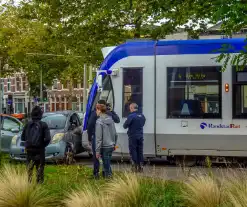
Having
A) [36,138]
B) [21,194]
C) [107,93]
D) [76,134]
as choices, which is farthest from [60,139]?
[21,194]

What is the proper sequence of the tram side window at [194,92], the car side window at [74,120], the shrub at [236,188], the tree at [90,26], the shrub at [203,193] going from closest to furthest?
1. the shrub at [236,188]
2. the shrub at [203,193]
3. the tram side window at [194,92]
4. the car side window at [74,120]
5. the tree at [90,26]

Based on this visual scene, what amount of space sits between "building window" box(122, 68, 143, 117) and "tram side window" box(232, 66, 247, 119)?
2.62 metres

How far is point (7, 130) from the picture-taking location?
20.6 meters

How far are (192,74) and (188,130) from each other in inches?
60.2

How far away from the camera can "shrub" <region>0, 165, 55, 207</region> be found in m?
9.08

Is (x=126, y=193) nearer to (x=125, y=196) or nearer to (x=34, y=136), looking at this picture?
(x=125, y=196)

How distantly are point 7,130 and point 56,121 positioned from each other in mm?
1946

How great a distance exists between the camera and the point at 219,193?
8461mm

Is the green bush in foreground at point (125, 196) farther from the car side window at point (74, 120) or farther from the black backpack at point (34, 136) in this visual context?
the car side window at point (74, 120)

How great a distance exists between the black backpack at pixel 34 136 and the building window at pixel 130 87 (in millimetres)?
5068

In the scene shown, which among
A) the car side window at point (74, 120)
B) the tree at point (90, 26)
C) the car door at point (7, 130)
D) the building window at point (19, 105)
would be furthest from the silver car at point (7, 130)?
the building window at point (19, 105)

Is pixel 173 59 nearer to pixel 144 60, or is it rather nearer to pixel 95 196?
pixel 144 60

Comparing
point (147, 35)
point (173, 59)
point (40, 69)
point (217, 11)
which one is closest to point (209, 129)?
point (173, 59)

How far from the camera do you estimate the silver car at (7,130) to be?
1997 cm
